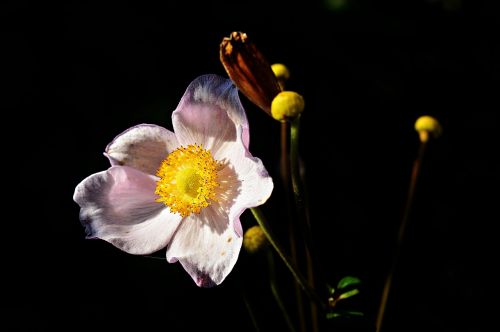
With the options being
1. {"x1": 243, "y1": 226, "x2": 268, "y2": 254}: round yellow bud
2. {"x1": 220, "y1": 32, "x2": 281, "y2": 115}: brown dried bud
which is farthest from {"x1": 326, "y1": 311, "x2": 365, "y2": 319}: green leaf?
{"x1": 220, "y1": 32, "x2": 281, "y2": 115}: brown dried bud

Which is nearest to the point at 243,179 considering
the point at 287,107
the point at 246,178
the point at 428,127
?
the point at 246,178

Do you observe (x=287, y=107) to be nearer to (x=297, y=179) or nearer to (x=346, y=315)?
(x=297, y=179)

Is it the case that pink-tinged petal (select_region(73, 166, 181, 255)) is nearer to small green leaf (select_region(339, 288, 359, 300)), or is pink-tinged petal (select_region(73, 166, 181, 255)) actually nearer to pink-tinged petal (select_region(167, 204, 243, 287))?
pink-tinged petal (select_region(167, 204, 243, 287))

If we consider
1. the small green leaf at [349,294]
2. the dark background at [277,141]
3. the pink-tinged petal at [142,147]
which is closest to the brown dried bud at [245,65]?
the pink-tinged petal at [142,147]

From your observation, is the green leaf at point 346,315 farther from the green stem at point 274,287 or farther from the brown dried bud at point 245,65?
the brown dried bud at point 245,65

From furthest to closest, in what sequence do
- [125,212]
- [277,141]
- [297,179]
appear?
1. [277,141]
2. [125,212]
3. [297,179]
